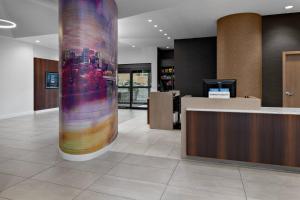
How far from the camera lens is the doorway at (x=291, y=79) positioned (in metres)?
6.18

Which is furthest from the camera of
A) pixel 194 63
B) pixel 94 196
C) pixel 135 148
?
pixel 194 63

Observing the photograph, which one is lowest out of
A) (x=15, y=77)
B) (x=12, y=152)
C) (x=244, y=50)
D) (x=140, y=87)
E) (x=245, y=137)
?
(x=12, y=152)

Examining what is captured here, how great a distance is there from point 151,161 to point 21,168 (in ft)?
7.36

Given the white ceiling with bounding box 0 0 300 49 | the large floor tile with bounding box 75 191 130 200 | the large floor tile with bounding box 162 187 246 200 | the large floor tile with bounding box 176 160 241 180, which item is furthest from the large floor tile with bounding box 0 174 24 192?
A: the white ceiling with bounding box 0 0 300 49

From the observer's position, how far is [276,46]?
6.25 m

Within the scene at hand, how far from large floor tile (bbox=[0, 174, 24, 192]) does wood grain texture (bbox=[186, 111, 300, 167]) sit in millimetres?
2864

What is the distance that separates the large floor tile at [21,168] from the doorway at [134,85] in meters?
8.29

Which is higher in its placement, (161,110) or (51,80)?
(51,80)

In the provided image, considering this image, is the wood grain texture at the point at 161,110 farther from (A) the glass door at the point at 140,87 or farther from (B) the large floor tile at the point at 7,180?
(A) the glass door at the point at 140,87

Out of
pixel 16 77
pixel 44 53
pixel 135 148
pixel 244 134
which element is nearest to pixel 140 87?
pixel 44 53

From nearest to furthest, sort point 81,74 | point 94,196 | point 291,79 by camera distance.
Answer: point 94,196 → point 81,74 → point 291,79

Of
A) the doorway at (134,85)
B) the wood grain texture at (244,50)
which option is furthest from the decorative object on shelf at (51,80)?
the wood grain texture at (244,50)

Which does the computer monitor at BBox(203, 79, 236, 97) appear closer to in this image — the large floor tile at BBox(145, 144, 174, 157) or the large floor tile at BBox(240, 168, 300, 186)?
the large floor tile at BBox(240, 168, 300, 186)

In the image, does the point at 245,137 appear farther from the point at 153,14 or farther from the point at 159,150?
the point at 153,14
